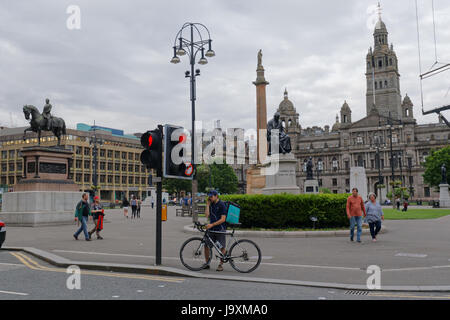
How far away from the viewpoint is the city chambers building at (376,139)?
341 feet

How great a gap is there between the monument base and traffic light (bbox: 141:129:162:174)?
15607 millimetres

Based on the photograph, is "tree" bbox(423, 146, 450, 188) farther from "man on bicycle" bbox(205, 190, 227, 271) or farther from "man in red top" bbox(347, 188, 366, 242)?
"man on bicycle" bbox(205, 190, 227, 271)

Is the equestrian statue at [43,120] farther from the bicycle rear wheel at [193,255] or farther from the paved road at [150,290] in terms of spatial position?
the bicycle rear wheel at [193,255]

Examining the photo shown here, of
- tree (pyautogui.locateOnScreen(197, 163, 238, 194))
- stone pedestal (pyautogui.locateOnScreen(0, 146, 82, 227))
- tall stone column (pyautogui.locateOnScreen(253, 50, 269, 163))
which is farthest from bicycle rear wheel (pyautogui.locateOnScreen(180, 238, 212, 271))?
tree (pyautogui.locateOnScreen(197, 163, 238, 194))

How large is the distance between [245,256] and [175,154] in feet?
9.02

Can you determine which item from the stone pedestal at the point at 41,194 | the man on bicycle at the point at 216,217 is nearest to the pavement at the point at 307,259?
the man on bicycle at the point at 216,217

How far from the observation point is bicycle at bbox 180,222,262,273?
8.77m

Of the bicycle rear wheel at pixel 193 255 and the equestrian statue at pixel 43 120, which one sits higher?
the equestrian statue at pixel 43 120

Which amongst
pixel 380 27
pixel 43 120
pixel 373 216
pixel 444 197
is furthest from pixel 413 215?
pixel 380 27

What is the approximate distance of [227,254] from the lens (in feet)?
29.7

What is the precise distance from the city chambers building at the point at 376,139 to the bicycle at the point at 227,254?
90980 mm

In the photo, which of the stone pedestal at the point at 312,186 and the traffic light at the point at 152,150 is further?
the stone pedestal at the point at 312,186
